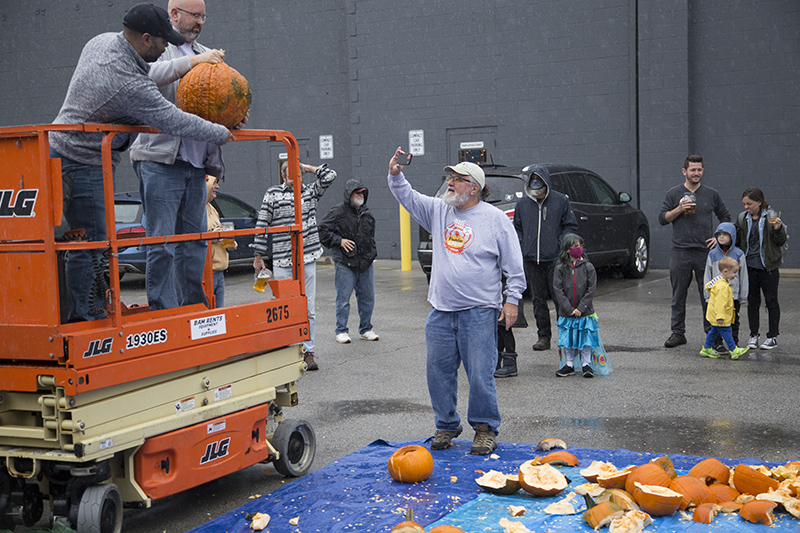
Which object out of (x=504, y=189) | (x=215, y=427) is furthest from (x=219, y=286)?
(x=504, y=189)

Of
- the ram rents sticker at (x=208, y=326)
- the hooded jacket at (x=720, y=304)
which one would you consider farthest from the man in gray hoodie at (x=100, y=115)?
the hooded jacket at (x=720, y=304)

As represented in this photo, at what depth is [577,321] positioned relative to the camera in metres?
8.31

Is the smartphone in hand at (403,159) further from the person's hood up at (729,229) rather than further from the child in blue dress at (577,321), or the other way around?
the person's hood up at (729,229)

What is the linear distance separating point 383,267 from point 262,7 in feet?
23.7

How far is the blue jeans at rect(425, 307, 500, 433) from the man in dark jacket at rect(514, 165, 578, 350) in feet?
11.7

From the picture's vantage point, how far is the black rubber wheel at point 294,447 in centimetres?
547

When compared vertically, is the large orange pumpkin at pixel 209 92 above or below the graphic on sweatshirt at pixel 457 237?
above

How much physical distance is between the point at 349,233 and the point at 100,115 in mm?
5480

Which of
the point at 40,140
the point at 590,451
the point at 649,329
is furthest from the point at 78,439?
the point at 649,329

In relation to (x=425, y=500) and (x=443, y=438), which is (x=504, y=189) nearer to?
(x=443, y=438)

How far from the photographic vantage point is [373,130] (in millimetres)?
19891

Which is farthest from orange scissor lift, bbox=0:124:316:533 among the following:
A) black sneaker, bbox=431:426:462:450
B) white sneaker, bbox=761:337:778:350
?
white sneaker, bbox=761:337:778:350

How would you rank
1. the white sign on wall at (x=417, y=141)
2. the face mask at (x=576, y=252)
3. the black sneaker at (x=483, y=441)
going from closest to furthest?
the black sneaker at (x=483, y=441), the face mask at (x=576, y=252), the white sign on wall at (x=417, y=141)

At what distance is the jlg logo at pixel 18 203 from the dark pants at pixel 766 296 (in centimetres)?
737
